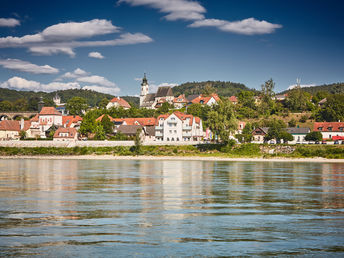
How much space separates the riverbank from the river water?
4010 cm

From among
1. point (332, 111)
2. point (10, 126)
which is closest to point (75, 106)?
point (10, 126)

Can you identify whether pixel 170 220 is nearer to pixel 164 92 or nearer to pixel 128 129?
pixel 128 129

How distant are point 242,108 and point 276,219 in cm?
9527

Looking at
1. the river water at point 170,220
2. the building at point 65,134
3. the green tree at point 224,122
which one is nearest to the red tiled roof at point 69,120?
the building at point 65,134

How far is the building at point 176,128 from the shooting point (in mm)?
93188

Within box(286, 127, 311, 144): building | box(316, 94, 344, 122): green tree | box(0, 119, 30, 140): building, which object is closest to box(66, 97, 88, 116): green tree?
box(0, 119, 30, 140): building

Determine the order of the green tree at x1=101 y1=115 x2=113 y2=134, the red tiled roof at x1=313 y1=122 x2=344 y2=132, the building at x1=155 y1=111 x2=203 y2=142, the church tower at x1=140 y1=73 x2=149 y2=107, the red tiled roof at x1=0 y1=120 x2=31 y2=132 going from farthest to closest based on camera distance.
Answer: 1. the church tower at x1=140 y1=73 x2=149 y2=107
2. the red tiled roof at x1=0 y1=120 x2=31 y2=132
3. the green tree at x1=101 y1=115 x2=113 y2=134
4. the building at x1=155 y1=111 x2=203 y2=142
5. the red tiled roof at x1=313 y1=122 x2=344 y2=132

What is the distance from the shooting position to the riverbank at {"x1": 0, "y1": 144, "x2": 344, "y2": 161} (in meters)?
73.6

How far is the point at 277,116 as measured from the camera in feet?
360

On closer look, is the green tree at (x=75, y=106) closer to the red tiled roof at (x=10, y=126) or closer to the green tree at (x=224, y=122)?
the red tiled roof at (x=10, y=126)

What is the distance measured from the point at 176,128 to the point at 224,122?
19.9 meters

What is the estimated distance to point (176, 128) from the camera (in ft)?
307

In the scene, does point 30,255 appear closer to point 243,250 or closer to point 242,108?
point 243,250

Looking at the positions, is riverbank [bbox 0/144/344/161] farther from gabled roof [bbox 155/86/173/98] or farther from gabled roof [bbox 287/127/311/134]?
gabled roof [bbox 155/86/173/98]
